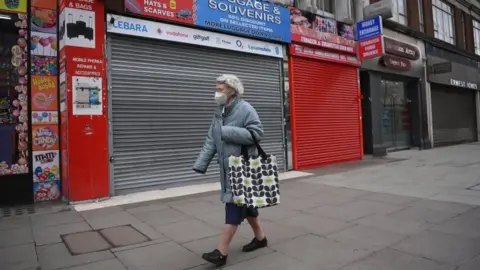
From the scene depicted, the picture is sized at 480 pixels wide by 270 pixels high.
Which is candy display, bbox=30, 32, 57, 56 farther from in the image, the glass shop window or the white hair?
the white hair

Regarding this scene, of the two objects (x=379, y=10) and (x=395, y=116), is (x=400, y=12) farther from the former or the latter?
(x=395, y=116)

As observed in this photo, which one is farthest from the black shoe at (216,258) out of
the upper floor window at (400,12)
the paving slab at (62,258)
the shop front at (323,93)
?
the upper floor window at (400,12)

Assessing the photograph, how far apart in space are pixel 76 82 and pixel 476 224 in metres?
6.78

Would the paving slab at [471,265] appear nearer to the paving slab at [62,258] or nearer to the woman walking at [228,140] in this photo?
the woman walking at [228,140]

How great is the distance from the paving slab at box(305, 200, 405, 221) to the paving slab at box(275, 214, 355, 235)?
0.24 meters

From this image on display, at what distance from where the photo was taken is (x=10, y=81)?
6973 millimetres

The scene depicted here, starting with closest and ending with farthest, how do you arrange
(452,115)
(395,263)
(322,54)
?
(395,263) < (322,54) < (452,115)

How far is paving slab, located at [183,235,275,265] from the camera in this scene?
411 centimetres

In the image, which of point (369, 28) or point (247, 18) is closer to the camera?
point (247, 18)

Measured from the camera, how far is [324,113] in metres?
12.0

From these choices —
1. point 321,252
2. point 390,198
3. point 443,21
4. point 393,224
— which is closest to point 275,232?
point 321,252

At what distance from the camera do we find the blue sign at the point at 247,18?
893 centimetres

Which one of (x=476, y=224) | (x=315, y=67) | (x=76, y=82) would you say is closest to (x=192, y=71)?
(x=76, y=82)

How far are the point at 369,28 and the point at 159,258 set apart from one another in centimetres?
1100
